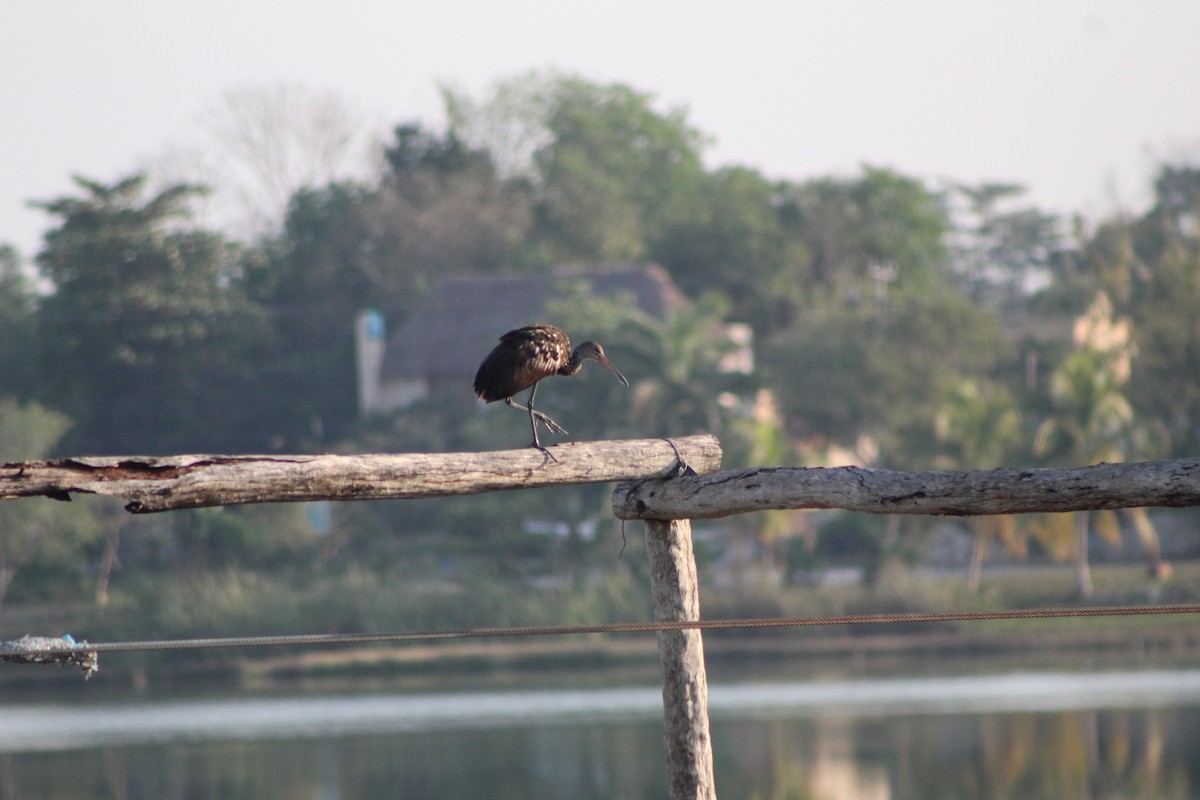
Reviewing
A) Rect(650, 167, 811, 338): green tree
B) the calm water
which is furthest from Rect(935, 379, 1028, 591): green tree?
Rect(650, 167, 811, 338): green tree

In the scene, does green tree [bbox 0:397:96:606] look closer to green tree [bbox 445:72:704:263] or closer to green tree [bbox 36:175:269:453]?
green tree [bbox 36:175:269:453]

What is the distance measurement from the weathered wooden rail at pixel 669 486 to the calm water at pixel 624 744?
1013 cm

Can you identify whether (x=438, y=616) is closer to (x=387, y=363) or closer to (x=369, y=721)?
(x=369, y=721)

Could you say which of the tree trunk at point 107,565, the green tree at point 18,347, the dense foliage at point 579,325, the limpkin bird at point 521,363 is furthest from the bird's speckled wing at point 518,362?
the green tree at point 18,347

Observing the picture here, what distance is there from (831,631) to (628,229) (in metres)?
23.5

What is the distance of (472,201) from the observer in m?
45.7

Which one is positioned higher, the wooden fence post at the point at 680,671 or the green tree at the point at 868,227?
the green tree at the point at 868,227

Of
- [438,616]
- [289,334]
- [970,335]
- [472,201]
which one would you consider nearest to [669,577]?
[438,616]

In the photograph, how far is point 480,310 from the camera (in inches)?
1517

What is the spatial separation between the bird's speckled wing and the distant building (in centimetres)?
2965

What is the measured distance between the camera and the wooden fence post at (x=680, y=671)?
5719mm

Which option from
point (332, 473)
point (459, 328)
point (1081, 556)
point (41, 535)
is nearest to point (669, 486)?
point (332, 473)

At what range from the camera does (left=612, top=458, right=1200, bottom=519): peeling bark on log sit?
478 centimetres

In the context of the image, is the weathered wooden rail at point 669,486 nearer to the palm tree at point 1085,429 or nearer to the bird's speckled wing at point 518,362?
the bird's speckled wing at point 518,362
